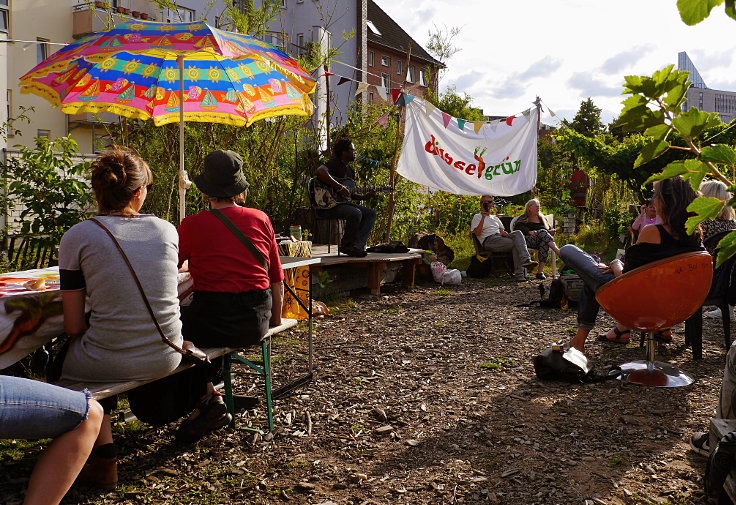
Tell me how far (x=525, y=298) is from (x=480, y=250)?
7.39ft

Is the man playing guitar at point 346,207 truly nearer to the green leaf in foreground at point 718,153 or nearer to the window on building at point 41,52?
the green leaf in foreground at point 718,153

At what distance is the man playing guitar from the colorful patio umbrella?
2226mm

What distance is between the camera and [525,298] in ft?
29.6

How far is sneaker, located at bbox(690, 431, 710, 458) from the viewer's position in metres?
3.59

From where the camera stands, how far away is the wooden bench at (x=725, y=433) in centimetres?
278

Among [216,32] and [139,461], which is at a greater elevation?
[216,32]

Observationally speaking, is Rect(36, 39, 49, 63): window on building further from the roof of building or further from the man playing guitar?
the roof of building

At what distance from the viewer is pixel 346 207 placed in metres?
8.58

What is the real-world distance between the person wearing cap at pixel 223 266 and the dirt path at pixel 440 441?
1.95ft

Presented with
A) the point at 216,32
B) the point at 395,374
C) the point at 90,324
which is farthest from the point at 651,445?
the point at 216,32

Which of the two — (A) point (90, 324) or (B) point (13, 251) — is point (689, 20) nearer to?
(A) point (90, 324)

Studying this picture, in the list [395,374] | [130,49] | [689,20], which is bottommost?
[395,374]

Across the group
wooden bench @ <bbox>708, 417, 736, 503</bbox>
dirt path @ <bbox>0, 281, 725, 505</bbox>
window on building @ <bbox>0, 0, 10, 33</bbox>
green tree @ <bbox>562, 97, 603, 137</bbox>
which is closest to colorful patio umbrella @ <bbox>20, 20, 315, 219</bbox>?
dirt path @ <bbox>0, 281, 725, 505</bbox>

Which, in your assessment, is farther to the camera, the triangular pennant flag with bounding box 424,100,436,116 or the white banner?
the triangular pennant flag with bounding box 424,100,436,116
